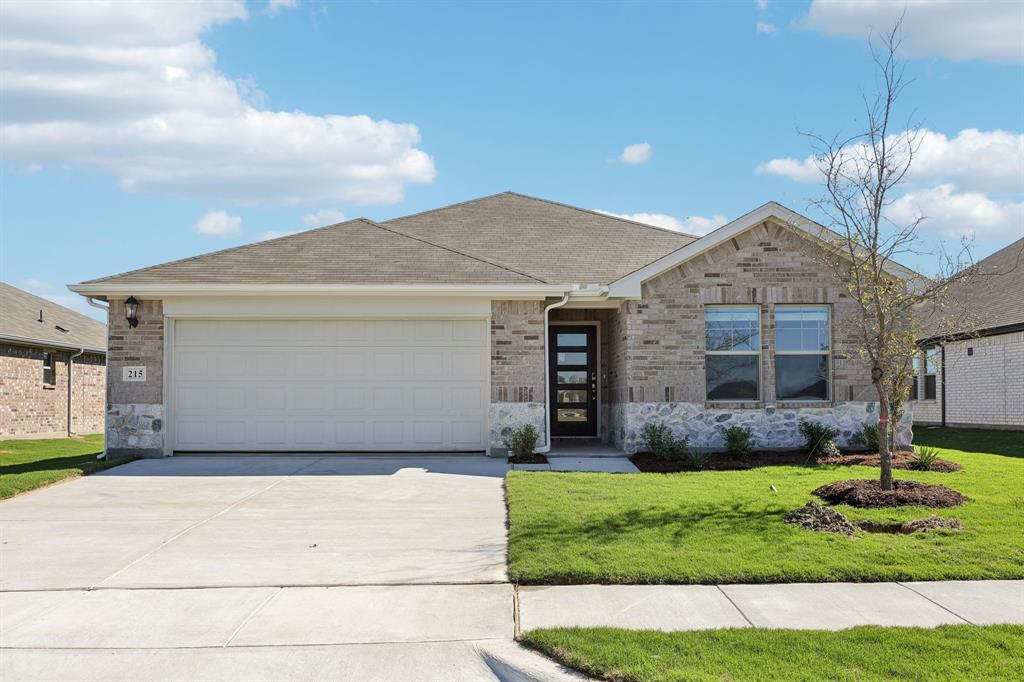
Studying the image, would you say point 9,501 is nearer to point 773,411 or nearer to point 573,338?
point 573,338

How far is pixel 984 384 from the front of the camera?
20.9 m

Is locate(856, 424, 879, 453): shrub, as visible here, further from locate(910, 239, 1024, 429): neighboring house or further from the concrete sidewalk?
the concrete sidewalk

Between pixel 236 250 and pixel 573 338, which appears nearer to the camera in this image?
pixel 236 250

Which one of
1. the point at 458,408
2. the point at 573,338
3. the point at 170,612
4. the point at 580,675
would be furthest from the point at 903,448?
the point at 170,612

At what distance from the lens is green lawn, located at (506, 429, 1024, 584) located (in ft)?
23.1

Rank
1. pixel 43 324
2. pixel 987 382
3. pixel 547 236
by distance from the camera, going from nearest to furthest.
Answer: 1. pixel 547 236
2. pixel 987 382
3. pixel 43 324

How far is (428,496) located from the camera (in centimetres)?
1088

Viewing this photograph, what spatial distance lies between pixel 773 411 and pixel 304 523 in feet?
29.2

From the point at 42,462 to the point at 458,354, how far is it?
782 cm

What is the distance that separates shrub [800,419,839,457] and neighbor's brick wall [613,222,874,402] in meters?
0.66

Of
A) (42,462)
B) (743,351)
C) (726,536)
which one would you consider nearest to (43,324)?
(42,462)

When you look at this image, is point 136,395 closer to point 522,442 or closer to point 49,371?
point 522,442

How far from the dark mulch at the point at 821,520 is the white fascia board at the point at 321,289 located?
6373 millimetres

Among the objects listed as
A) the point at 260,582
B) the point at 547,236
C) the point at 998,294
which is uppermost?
the point at 547,236
